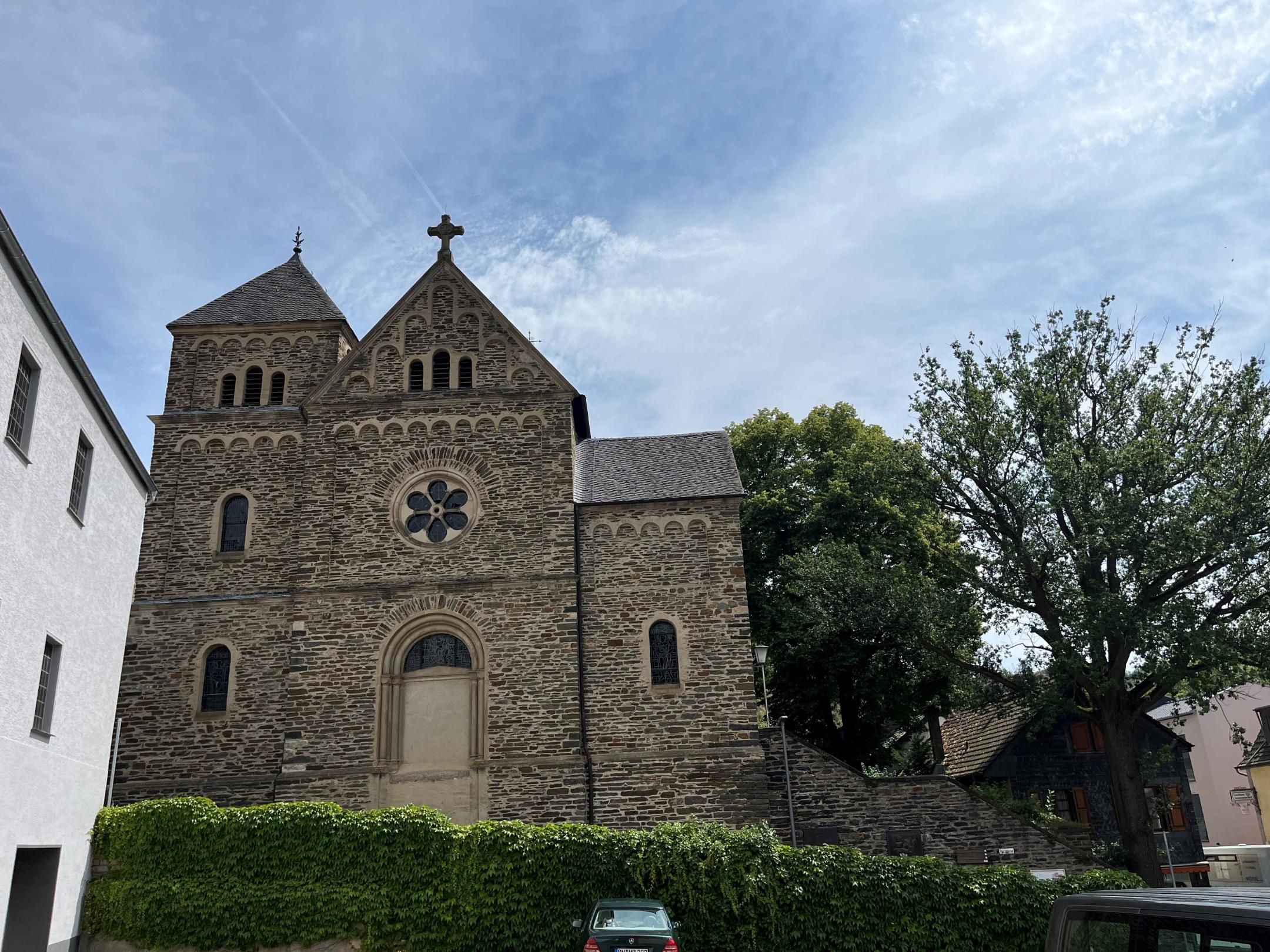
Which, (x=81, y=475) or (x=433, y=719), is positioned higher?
(x=81, y=475)

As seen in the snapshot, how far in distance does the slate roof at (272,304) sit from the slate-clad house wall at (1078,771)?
22355 millimetres

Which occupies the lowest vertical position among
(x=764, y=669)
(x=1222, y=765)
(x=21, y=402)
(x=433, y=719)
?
(x=1222, y=765)

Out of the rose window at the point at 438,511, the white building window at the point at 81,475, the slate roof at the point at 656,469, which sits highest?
the slate roof at the point at 656,469

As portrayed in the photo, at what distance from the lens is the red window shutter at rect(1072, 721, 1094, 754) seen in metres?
30.0

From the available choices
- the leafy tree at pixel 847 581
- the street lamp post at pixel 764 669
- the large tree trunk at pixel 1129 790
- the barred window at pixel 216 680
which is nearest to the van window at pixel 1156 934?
the street lamp post at pixel 764 669

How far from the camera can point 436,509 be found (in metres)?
23.1

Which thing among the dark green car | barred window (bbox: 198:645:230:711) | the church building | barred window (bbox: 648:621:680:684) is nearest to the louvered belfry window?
the church building

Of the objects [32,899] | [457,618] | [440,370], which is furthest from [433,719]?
[440,370]

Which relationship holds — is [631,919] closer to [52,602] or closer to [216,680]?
[52,602]

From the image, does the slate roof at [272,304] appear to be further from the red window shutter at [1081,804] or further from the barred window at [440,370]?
the red window shutter at [1081,804]

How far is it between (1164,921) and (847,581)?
18.9m

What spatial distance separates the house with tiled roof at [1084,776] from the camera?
29.3 meters

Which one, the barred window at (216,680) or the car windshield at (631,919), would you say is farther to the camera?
the barred window at (216,680)

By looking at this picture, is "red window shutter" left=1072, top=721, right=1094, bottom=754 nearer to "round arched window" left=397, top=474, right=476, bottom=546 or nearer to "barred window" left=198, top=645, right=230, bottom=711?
"round arched window" left=397, top=474, right=476, bottom=546
